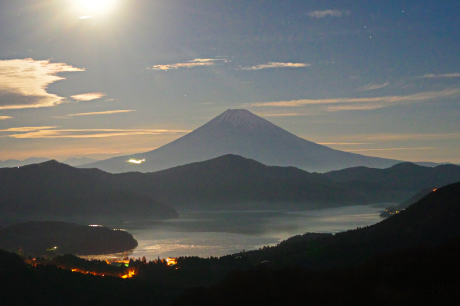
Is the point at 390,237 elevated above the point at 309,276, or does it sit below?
above

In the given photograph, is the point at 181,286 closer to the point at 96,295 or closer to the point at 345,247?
the point at 96,295

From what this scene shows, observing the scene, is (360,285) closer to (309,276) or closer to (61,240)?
(309,276)

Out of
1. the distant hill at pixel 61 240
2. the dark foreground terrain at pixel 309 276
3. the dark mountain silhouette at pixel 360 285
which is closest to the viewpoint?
the dark mountain silhouette at pixel 360 285

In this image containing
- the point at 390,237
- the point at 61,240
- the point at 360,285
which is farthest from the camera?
the point at 61,240

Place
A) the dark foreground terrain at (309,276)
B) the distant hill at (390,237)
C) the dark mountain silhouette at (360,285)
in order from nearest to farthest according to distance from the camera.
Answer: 1. the dark mountain silhouette at (360,285)
2. the dark foreground terrain at (309,276)
3. the distant hill at (390,237)

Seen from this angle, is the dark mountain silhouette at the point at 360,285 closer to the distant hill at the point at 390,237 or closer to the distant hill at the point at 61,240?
the distant hill at the point at 390,237

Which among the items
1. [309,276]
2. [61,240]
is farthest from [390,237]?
[61,240]

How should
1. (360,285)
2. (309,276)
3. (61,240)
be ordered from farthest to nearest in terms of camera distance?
(61,240) → (309,276) → (360,285)

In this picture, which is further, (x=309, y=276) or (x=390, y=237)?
(x=390, y=237)

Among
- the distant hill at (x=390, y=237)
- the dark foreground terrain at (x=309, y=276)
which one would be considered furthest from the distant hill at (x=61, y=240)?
the distant hill at (x=390, y=237)

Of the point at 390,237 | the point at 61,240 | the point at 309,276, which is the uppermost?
the point at 61,240
